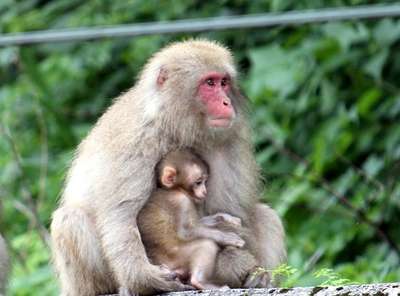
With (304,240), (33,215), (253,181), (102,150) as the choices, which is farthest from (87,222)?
(304,240)

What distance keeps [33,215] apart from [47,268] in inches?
17.9

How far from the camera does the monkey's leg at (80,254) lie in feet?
25.7

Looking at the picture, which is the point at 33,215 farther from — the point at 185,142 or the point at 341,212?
the point at 185,142

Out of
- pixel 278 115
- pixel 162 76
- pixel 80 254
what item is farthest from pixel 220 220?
pixel 278 115

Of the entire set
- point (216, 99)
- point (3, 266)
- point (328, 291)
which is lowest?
point (3, 266)

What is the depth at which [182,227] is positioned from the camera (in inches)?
301

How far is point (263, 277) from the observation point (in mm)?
7875

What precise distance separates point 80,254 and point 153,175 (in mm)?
615

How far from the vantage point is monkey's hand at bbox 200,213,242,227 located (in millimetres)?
7785

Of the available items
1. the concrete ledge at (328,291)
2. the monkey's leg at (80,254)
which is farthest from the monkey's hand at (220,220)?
the concrete ledge at (328,291)

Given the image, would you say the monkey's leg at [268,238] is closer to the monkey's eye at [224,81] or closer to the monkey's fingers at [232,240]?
the monkey's fingers at [232,240]

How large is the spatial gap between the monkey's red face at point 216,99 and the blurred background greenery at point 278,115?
7.78 ft

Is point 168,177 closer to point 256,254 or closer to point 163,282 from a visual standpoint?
point 163,282

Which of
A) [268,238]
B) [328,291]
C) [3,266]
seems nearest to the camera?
[328,291]
